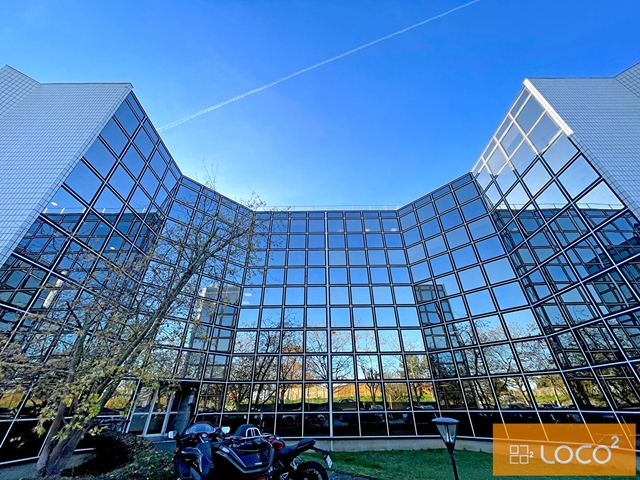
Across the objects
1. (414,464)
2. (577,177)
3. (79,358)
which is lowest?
(414,464)

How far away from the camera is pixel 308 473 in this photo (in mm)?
4664

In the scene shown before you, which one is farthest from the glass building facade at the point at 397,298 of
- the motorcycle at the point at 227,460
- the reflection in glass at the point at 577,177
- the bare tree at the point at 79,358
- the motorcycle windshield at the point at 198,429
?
the motorcycle at the point at 227,460

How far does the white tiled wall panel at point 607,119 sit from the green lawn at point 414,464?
989 centimetres

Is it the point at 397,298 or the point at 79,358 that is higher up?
the point at 397,298

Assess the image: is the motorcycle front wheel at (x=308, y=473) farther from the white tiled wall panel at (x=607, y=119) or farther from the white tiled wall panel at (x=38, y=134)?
the white tiled wall panel at (x=607, y=119)

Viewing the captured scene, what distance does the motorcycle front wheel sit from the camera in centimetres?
463

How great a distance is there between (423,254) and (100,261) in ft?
56.8


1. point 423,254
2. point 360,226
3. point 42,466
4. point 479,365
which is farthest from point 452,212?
point 42,466

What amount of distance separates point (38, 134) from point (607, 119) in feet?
73.9

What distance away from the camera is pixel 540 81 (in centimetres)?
1336

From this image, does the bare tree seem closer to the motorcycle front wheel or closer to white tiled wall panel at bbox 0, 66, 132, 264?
white tiled wall panel at bbox 0, 66, 132, 264

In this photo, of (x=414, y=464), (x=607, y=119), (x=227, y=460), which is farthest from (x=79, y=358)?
(x=607, y=119)

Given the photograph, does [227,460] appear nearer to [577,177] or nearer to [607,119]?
[577,177]

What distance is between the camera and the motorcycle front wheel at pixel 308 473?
15.2 ft
